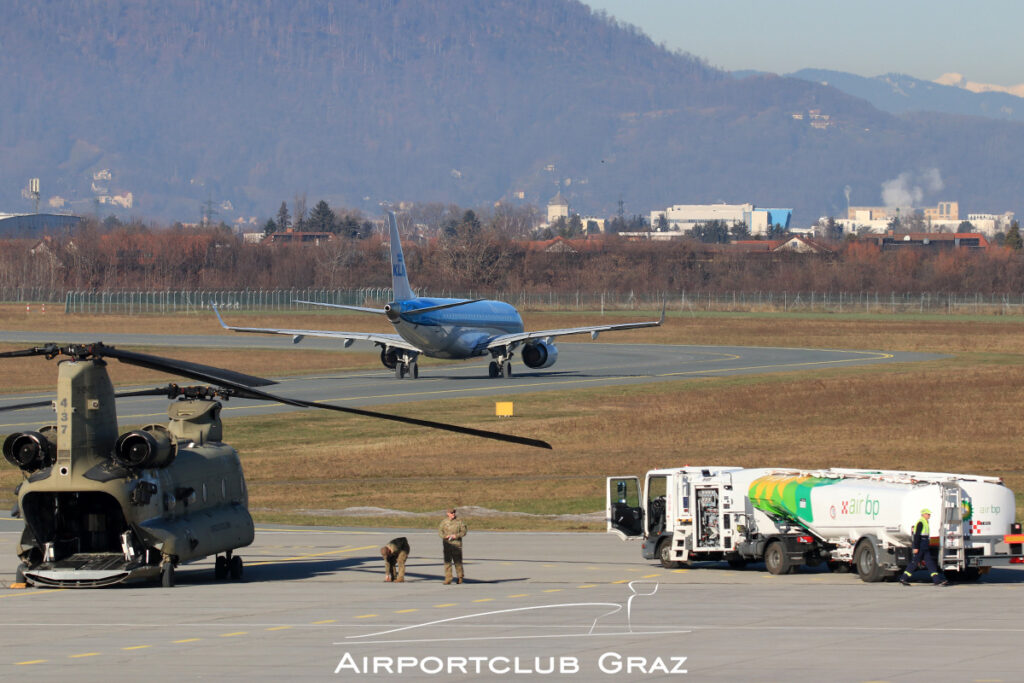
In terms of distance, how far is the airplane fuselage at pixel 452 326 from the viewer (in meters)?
84.8

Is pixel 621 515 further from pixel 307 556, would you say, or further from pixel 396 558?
pixel 307 556

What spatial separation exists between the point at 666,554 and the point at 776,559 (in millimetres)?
2618

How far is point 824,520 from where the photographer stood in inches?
1217

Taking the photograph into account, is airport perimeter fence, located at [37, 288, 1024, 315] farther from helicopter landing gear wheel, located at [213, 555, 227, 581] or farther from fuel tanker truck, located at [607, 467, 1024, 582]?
helicopter landing gear wheel, located at [213, 555, 227, 581]

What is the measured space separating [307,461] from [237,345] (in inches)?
2624

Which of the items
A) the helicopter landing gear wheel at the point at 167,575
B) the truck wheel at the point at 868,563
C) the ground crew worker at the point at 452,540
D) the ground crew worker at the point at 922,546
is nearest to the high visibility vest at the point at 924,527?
the ground crew worker at the point at 922,546

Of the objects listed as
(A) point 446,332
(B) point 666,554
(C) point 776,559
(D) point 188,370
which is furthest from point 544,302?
(D) point 188,370

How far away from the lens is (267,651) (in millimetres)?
22891

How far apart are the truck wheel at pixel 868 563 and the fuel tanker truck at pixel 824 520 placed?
0.02 metres

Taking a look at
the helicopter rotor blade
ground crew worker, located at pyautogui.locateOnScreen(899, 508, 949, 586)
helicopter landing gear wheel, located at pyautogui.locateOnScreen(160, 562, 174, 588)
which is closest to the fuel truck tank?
ground crew worker, located at pyautogui.locateOnScreen(899, 508, 949, 586)

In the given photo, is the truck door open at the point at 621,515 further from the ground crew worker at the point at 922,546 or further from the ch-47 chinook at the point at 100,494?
the ch-47 chinook at the point at 100,494

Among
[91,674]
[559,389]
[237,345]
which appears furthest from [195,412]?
[237,345]

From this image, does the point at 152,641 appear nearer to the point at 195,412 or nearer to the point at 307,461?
the point at 195,412

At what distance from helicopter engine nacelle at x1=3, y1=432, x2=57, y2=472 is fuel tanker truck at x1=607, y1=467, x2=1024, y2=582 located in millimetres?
12991
